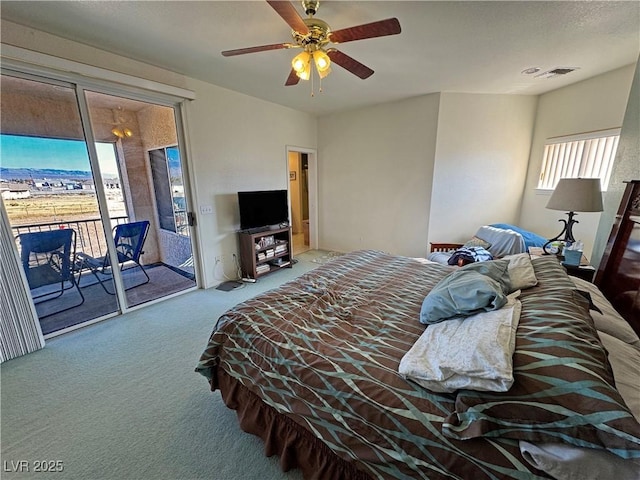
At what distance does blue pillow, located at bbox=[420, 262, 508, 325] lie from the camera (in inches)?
46.0

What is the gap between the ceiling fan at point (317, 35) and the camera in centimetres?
150

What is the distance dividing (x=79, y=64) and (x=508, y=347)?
150 inches

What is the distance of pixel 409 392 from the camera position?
0.98 m

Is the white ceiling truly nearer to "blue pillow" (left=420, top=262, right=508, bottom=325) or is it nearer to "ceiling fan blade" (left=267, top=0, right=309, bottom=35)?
"ceiling fan blade" (left=267, top=0, right=309, bottom=35)

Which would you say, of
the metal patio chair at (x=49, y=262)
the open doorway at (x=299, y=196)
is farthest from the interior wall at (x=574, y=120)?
the metal patio chair at (x=49, y=262)

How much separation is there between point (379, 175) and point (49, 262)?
4.53 metres

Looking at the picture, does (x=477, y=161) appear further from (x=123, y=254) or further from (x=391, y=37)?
(x=123, y=254)

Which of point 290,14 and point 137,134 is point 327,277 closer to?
point 290,14

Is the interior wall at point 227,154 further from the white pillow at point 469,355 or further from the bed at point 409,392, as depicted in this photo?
the white pillow at point 469,355

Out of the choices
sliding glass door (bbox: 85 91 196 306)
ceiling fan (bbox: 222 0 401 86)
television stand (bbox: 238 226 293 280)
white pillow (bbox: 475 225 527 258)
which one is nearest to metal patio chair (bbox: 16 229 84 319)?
A: sliding glass door (bbox: 85 91 196 306)

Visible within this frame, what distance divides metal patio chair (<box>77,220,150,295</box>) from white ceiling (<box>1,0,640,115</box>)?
1850 mm

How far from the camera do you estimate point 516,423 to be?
2.62ft

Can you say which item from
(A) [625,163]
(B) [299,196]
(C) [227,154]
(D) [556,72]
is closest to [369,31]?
(A) [625,163]

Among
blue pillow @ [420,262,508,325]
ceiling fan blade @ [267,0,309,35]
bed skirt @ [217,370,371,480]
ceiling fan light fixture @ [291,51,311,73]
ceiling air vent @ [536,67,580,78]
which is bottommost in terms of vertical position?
bed skirt @ [217,370,371,480]
